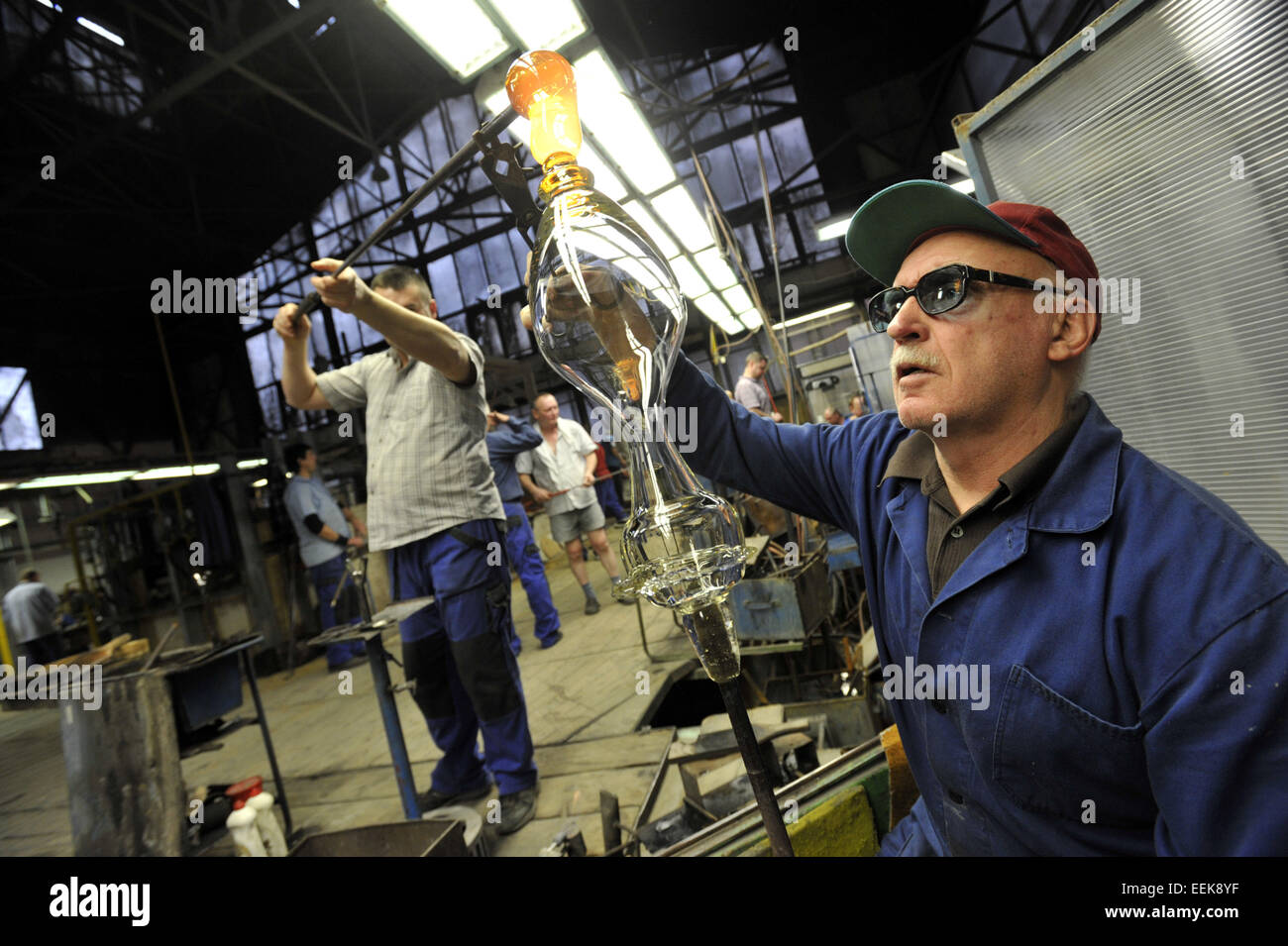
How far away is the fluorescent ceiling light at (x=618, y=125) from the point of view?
3.24m

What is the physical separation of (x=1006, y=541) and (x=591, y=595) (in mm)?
5618

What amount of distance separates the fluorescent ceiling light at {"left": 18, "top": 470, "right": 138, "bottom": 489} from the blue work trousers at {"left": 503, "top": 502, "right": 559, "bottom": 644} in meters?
8.80

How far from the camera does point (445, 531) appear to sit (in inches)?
96.5

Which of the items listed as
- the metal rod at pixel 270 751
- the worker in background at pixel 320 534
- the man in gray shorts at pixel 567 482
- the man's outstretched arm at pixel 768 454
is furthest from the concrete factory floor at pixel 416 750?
the man's outstretched arm at pixel 768 454

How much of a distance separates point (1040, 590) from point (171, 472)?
44.0 ft

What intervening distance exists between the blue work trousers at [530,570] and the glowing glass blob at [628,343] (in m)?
4.51

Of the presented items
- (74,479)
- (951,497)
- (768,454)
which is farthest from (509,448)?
(74,479)

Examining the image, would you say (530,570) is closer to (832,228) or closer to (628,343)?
(628,343)

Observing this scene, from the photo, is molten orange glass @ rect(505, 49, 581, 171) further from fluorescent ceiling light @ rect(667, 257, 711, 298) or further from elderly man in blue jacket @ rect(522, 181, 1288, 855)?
fluorescent ceiling light @ rect(667, 257, 711, 298)

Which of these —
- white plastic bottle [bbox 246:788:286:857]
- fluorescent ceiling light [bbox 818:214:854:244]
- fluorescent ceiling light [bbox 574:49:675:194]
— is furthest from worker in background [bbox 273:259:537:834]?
fluorescent ceiling light [bbox 818:214:854:244]

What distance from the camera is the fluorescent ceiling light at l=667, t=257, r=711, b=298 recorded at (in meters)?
6.83

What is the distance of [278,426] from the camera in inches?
596
